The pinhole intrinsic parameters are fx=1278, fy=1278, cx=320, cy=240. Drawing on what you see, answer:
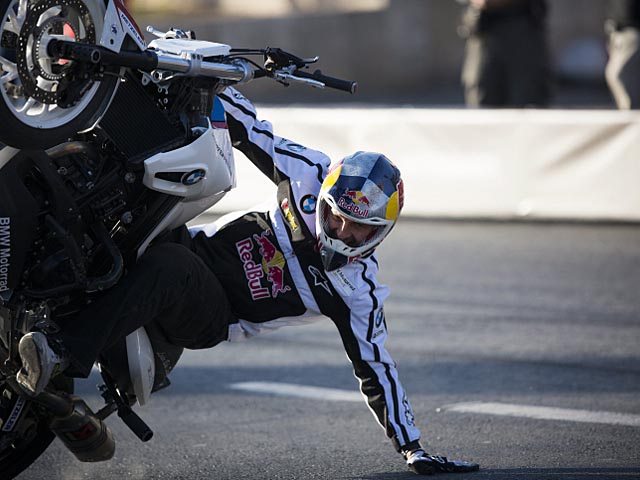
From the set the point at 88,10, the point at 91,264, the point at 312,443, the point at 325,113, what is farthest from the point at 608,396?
the point at 325,113

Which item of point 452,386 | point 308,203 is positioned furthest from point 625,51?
point 308,203

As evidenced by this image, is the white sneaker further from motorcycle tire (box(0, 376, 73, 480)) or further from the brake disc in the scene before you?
the brake disc

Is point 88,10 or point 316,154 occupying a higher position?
point 88,10

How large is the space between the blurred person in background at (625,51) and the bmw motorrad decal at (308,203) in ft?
20.4

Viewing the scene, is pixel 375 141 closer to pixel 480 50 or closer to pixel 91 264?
pixel 480 50

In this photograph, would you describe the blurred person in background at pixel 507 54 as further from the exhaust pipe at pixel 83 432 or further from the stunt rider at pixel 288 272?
the exhaust pipe at pixel 83 432

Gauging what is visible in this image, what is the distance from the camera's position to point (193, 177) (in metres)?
4.64

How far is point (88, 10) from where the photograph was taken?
14.4 feet

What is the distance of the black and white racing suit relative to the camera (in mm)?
5066

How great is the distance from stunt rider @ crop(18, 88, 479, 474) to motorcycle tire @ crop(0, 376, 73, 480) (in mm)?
409

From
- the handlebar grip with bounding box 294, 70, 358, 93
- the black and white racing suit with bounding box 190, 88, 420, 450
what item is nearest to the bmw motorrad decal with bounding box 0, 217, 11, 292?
the black and white racing suit with bounding box 190, 88, 420, 450

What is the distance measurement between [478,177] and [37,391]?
648 cm

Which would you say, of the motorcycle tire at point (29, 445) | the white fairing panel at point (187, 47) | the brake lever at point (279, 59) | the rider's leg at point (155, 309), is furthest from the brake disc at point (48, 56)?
the motorcycle tire at point (29, 445)

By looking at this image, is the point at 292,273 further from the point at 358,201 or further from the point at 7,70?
the point at 7,70
